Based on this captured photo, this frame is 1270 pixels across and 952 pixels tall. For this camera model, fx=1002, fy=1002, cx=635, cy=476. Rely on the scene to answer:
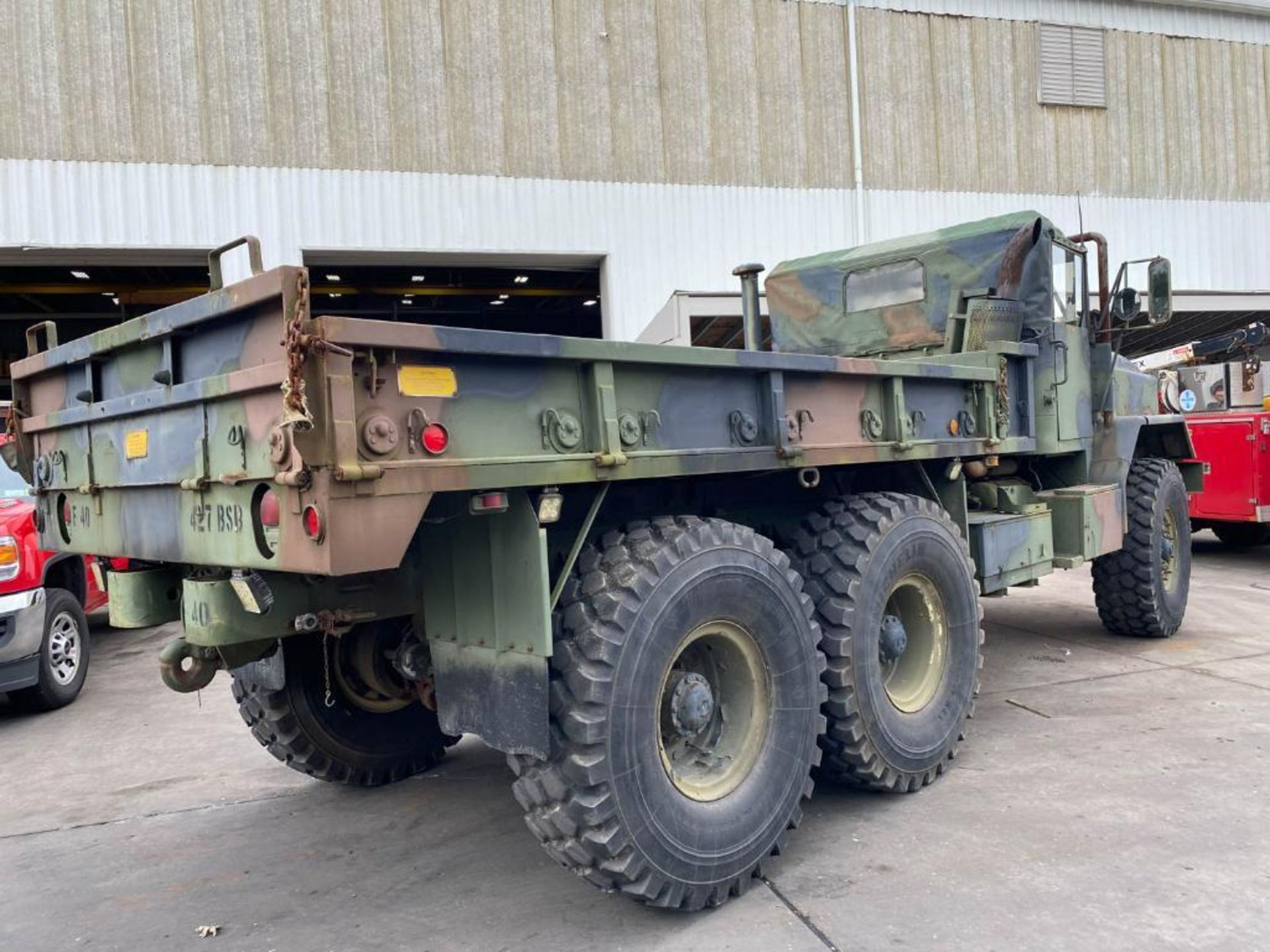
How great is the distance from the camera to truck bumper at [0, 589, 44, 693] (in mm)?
6180

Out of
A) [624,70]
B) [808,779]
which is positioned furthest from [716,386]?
[624,70]

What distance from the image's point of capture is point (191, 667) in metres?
3.63

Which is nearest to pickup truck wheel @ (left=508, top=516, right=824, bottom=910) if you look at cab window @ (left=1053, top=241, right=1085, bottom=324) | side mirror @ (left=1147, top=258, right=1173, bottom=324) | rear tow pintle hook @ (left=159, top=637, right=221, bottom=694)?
rear tow pintle hook @ (left=159, top=637, right=221, bottom=694)

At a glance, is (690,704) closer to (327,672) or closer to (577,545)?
(577,545)

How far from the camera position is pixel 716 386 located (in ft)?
11.7

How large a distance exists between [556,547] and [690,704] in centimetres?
71

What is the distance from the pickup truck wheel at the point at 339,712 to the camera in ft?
14.0

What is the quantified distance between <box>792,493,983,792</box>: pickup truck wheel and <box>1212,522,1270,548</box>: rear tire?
9341 millimetres

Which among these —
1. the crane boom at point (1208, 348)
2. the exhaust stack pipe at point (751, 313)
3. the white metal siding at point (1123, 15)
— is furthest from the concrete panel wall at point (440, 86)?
the exhaust stack pipe at point (751, 313)

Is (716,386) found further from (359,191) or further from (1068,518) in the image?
(359,191)

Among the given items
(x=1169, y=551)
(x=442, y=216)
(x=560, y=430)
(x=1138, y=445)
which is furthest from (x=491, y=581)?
(x=442, y=216)

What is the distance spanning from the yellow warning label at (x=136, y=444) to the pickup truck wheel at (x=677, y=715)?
1.49m

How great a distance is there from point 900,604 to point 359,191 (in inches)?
407

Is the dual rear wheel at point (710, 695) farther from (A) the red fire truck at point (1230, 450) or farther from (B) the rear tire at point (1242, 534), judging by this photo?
(B) the rear tire at point (1242, 534)
